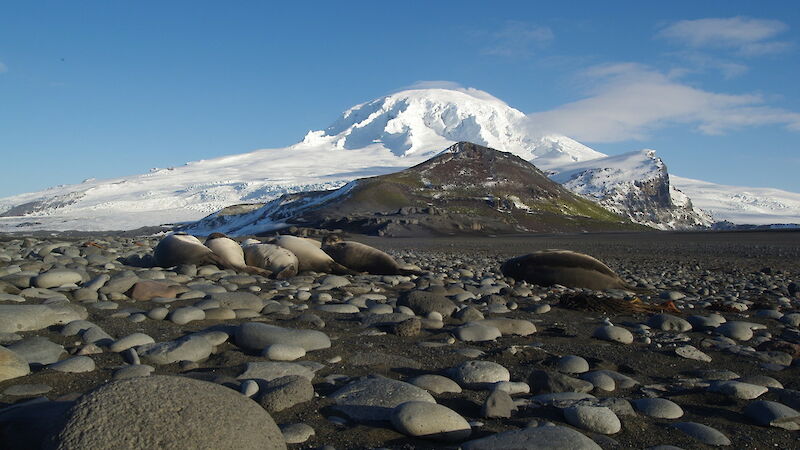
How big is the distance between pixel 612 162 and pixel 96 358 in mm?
173597

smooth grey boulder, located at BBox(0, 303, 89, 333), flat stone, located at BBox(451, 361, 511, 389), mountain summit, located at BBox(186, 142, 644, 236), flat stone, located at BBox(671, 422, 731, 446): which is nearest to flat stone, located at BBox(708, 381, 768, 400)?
flat stone, located at BBox(671, 422, 731, 446)

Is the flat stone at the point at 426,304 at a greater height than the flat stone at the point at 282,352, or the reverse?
the flat stone at the point at 282,352

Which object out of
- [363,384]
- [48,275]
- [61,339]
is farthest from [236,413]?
[48,275]

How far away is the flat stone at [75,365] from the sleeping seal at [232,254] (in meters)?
5.63

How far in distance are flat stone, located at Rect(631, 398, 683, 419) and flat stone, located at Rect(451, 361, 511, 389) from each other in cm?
85

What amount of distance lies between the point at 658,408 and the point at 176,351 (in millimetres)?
3132

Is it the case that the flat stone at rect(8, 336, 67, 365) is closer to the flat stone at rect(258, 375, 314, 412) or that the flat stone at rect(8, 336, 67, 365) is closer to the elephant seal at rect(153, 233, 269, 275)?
the flat stone at rect(258, 375, 314, 412)

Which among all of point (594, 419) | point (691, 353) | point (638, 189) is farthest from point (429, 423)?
point (638, 189)

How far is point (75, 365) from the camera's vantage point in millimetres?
3523

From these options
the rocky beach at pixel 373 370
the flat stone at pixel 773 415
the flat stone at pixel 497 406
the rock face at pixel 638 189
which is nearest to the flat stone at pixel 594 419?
the rocky beach at pixel 373 370

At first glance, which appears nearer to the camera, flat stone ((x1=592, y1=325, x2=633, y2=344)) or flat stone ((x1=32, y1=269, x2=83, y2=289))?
flat stone ((x1=592, y1=325, x2=633, y2=344))

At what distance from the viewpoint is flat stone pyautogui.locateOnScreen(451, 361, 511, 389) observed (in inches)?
146

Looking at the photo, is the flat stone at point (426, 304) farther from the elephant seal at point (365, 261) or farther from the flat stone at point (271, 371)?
the elephant seal at point (365, 261)

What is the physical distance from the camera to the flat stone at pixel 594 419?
9.65ft
